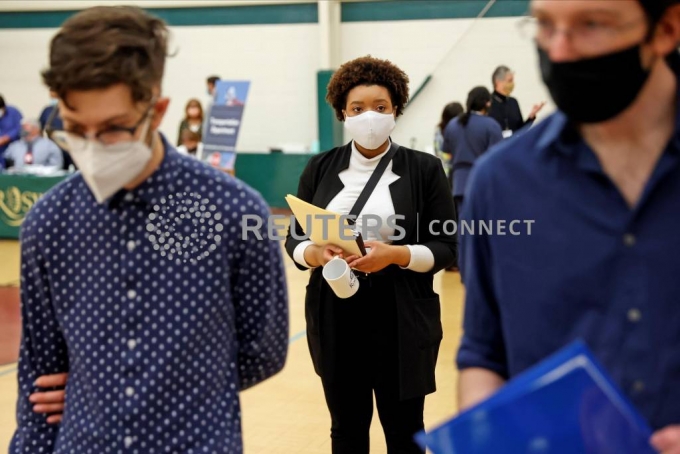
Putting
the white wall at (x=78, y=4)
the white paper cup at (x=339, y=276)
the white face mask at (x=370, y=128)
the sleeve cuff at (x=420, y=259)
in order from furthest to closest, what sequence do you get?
the white wall at (x=78, y=4)
the white face mask at (x=370, y=128)
the sleeve cuff at (x=420, y=259)
the white paper cup at (x=339, y=276)

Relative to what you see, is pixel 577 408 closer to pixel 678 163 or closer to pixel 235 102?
pixel 678 163

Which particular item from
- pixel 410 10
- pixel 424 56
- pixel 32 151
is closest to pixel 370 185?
pixel 32 151

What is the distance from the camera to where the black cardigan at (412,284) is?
11.3 ft

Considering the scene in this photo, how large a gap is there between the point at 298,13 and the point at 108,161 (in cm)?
1372

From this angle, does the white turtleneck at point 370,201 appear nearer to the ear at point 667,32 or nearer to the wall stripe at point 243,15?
the ear at point 667,32

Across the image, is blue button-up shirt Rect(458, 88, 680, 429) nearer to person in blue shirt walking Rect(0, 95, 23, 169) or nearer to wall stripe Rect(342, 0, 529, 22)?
person in blue shirt walking Rect(0, 95, 23, 169)

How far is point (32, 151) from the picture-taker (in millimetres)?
12125

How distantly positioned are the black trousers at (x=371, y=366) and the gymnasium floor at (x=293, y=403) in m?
1.30

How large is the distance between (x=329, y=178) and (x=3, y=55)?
14.9m

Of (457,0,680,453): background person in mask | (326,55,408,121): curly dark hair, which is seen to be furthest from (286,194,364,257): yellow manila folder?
(457,0,680,453): background person in mask

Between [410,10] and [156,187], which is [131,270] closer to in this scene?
[156,187]

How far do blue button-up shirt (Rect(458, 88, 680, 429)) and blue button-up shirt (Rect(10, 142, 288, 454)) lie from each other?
0.52 metres

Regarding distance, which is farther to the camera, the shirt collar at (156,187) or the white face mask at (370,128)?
the white face mask at (370,128)

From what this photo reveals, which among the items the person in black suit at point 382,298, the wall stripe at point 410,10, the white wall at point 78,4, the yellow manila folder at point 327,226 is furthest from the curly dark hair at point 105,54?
the white wall at point 78,4
